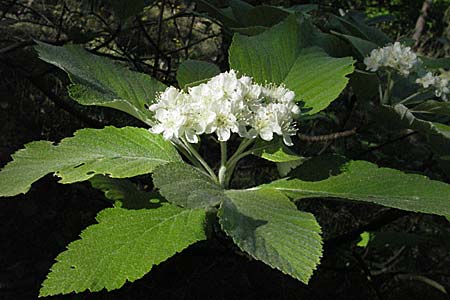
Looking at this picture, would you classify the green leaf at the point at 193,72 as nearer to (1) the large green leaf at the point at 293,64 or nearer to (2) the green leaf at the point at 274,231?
(1) the large green leaf at the point at 293,64

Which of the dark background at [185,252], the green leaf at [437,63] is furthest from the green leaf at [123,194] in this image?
the green leaf at [437,63]

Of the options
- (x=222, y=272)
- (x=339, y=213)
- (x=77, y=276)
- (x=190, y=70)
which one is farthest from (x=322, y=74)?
(x=339, y=213)

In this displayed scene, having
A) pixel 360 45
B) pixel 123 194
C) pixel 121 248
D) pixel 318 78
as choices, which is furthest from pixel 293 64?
pixel 121 248

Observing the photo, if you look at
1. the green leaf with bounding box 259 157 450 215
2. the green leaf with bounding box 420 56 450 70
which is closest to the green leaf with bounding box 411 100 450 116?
the green leaf with bounding box 420 56 450 70

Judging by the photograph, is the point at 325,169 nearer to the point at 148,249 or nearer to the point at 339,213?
the point at 148,249

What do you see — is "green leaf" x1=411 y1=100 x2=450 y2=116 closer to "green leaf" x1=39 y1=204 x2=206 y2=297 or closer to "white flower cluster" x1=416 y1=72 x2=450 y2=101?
"white flower cluster" x1=416 y1=72 x2=450 y2=101
